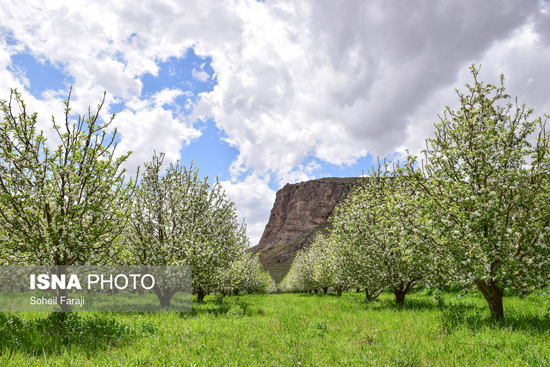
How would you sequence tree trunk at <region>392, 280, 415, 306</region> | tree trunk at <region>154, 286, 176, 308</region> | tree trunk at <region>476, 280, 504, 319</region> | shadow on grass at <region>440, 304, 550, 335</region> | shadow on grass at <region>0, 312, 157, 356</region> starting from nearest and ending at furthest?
shadow on grass at <region>0, 312, 157, 356</region>, shadow on grass at <region>440, 304, 550, 335</region>, tree trunk at <region>476, 280, 504, 319</region>, tree trunk at <region>154, 286, 176, 308</region>, tree trunk at <region>392, 280, 415, 306</region>

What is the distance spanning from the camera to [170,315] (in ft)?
39.3

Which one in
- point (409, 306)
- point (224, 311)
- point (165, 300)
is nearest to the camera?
point (165, 300)

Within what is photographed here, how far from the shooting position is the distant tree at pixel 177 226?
1384 centimetres

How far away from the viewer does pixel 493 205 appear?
842 cm

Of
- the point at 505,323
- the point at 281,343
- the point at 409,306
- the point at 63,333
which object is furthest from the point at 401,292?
the point at 63,333

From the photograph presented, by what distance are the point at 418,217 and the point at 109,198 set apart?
39.6ft

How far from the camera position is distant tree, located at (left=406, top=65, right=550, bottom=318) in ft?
27.9

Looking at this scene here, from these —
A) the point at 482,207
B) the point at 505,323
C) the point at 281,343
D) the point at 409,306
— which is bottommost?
the point at 409,306

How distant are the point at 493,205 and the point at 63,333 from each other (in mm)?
13912

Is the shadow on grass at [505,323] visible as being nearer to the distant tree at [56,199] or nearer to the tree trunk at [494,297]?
the tree trunk at [494,297]

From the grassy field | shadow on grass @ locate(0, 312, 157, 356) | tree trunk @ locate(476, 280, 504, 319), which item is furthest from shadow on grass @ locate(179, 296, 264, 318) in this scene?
tree trunk @ locate(476, 280, 504, 319)

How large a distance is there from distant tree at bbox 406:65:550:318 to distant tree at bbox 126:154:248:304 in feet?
37.3

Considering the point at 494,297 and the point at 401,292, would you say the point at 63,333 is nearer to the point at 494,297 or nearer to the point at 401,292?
the point at 494,297

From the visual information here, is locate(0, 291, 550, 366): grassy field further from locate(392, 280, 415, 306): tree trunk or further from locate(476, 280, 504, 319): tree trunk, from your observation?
locate(392, 280, 415, 306): tree trunk
